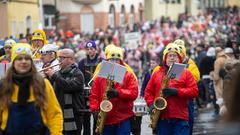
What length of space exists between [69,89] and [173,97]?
53.4 inches

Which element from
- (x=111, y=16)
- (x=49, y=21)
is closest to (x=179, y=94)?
→ (x=49, y=21)

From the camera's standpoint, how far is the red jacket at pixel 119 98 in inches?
368

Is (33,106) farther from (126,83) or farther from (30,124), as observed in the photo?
(126,83)

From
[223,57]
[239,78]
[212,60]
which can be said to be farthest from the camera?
[212,60]

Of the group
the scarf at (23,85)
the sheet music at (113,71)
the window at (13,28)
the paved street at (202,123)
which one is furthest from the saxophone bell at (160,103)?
the window at (13,28)

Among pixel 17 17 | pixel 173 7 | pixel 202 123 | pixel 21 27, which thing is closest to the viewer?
pixel 202 123

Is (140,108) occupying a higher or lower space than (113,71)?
lower

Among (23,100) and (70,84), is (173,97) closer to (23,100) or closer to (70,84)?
(70,84)

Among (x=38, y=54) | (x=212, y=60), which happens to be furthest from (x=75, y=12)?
(x=38, y=54)

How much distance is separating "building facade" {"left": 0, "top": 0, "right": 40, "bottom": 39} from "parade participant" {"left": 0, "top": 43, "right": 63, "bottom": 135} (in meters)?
23.6

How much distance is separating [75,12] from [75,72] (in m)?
43.5

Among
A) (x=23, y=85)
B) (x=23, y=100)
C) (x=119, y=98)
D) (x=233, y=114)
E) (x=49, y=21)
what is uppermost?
(x=49, y=21)

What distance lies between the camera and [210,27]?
50.0m

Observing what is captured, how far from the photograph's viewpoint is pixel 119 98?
30.6 ft
